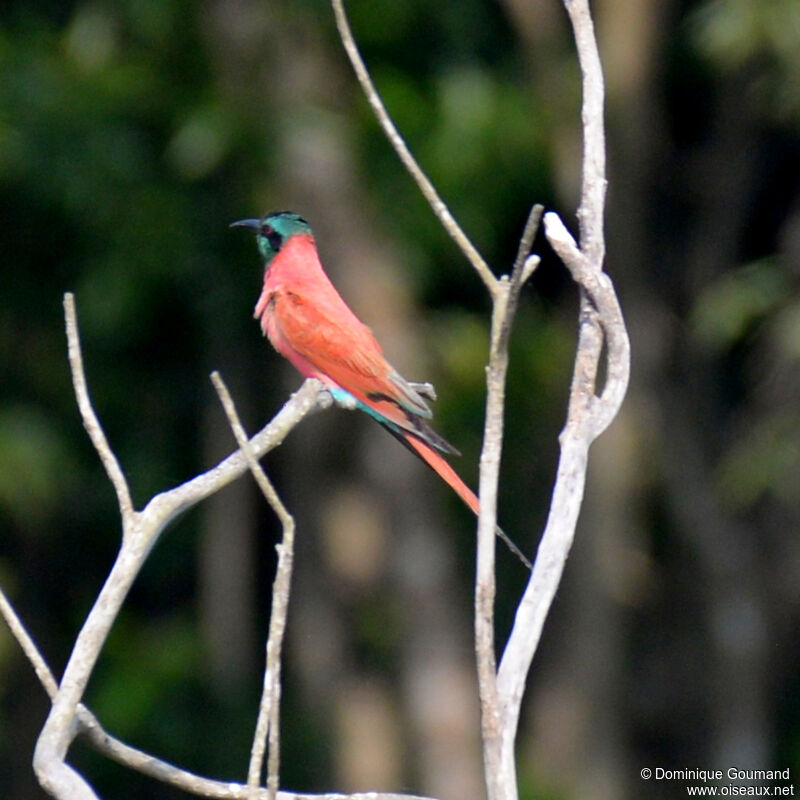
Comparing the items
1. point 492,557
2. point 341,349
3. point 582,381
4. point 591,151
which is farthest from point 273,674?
point 341,349

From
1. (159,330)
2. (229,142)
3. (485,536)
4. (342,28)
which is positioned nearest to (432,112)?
(229,142)

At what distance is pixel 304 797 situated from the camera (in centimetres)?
216

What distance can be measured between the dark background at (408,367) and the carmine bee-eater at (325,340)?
72.7 inches

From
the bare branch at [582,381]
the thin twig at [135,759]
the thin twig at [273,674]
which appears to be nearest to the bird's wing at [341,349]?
the bare branch at [582,381]

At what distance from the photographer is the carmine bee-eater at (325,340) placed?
3775 mm

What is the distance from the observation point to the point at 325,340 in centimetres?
419

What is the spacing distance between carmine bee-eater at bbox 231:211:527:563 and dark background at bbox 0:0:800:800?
185cm

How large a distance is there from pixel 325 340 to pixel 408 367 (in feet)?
7.19

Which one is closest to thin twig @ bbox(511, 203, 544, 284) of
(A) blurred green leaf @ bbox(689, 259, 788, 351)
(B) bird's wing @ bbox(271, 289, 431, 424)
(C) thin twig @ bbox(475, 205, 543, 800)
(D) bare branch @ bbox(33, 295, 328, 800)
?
(C) thin twig @ bbox(475, 205, 543, 800)

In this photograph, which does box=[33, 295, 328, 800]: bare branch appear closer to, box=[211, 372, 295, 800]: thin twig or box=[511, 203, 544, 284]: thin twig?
box=[211, 372, 295, 800]: thin twig

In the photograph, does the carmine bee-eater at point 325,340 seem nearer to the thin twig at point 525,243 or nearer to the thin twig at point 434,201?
the thin twig at point 434,201

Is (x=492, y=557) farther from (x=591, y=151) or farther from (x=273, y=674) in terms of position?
(x=591, y=151)

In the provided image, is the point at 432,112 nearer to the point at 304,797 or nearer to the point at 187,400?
the point at 187,400

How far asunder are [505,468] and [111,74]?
239 cm
